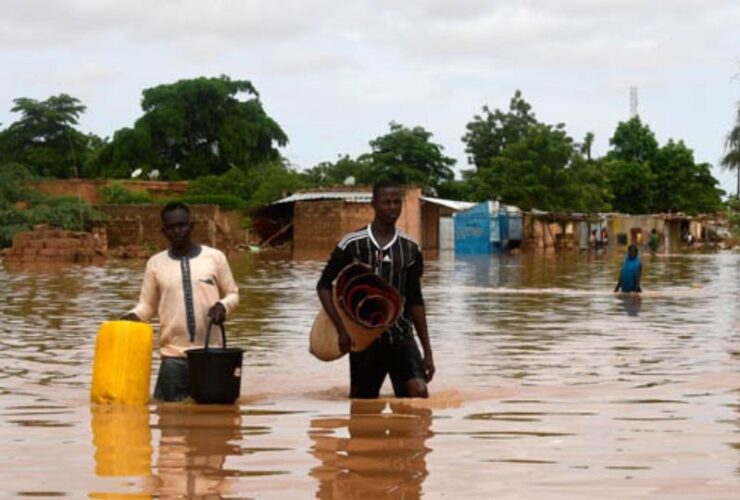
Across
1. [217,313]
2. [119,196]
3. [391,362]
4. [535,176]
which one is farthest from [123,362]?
[535,176]

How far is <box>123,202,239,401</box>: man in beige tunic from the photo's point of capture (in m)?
7.71

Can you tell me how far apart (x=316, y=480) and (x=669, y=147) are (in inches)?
3141

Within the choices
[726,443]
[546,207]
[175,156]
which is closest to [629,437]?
[726,443]

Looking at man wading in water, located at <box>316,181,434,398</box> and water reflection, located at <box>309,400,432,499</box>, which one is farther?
man wading in water, located at <box>316,181,434,398</box>

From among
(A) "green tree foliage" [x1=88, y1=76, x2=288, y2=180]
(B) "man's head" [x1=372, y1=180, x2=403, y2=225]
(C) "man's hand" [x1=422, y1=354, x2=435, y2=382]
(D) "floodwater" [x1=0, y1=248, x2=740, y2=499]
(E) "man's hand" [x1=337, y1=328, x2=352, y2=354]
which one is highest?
(A) "green tree foliage" [x1=88, y1=76, x2=288, y2=180]

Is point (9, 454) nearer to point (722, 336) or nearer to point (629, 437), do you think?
point (629, 437)

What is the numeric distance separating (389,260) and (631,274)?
14.4 metres

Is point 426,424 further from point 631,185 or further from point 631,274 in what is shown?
point 631,185

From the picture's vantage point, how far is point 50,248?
3953 cm

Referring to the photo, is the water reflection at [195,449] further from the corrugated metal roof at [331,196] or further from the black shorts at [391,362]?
the corrugated metal roof at [331,196]

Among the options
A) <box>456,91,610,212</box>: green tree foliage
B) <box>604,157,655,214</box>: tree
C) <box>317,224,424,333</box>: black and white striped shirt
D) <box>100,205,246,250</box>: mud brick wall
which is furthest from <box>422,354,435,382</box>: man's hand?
<box>604,157,655,214</box>: tree

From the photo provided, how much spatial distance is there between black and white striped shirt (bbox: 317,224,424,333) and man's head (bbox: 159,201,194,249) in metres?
0.79

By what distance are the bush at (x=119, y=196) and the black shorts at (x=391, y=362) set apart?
47285mm

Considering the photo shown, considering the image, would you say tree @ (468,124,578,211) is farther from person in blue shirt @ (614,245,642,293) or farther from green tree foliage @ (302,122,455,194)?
person in blue shirt @ (614,245,642,293)
